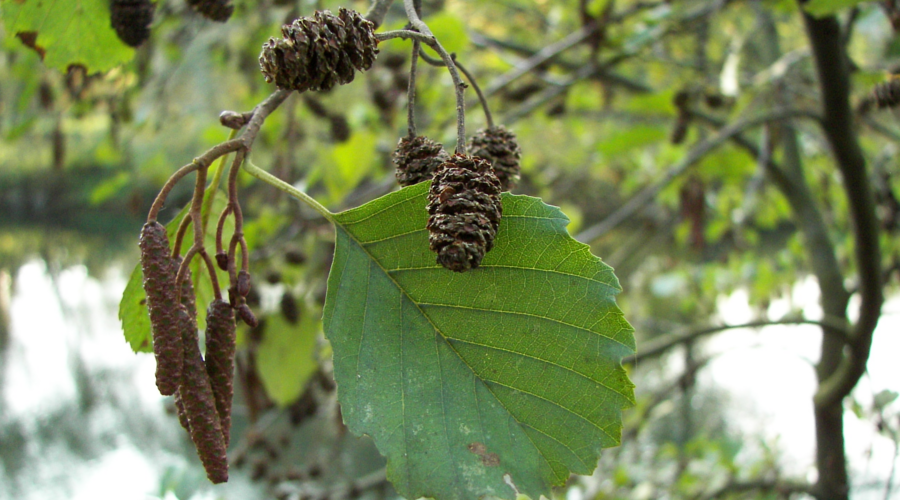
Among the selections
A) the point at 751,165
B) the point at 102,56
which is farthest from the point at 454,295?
the point at 751,165

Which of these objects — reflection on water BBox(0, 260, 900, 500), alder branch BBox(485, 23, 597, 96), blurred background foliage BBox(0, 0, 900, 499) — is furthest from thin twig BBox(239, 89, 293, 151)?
reflection on water BBox(0, 260, 900, 500)

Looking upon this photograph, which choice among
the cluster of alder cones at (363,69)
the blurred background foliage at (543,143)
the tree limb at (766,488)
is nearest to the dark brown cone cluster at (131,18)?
the blurred background foliage at (543,143)

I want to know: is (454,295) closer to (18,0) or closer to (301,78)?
(301,78)

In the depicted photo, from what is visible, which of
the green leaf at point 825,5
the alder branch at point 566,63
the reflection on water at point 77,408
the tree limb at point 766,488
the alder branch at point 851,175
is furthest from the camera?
the reflection on water at point 77,408

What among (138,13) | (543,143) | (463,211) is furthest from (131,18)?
(543,143)

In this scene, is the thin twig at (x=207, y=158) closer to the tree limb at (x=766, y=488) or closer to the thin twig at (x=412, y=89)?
the thin twig at (x=412, y=89)

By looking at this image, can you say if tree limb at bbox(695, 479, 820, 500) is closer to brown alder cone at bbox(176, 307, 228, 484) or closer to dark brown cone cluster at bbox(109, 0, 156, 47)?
brown alder cone at bbox(176, 307, 228, 484)
